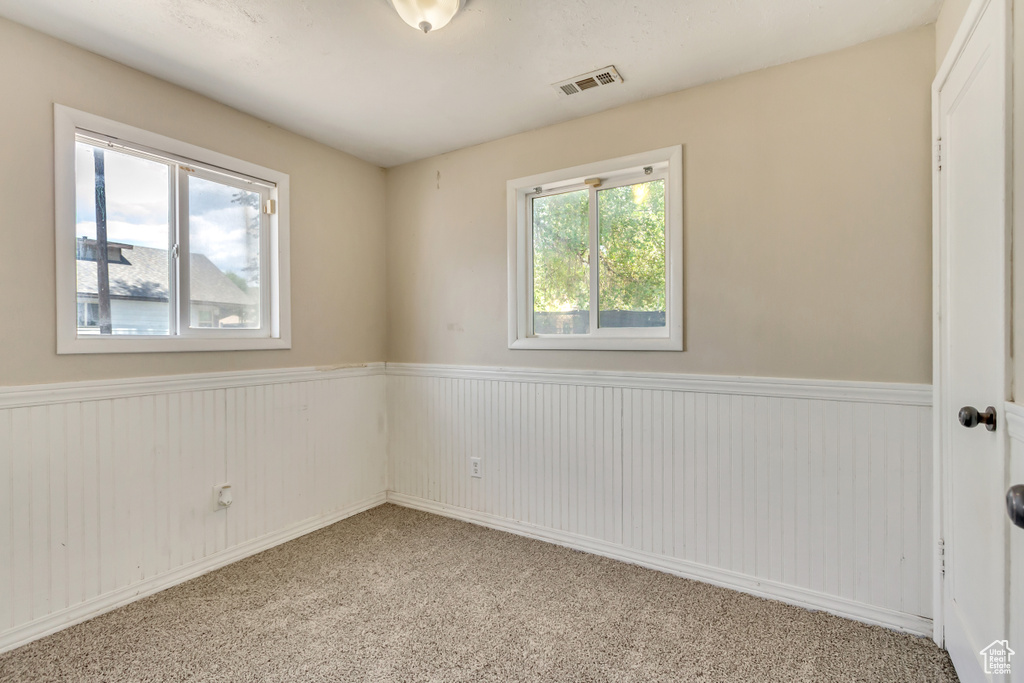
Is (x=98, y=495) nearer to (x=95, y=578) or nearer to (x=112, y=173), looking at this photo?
(x=95, y=578)

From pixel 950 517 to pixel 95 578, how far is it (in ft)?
10.9

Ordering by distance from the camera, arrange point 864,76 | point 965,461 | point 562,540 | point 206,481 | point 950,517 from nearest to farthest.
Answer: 1. point 965,461
2. point 950,517
3. point 864,76
4. point 206,481
5. point 562,540

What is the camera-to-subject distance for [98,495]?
201 cm

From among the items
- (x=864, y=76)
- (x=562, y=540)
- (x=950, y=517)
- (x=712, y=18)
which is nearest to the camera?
(x=950, y=517)

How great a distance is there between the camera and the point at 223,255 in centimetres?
258

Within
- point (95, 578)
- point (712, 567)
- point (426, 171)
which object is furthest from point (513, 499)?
point (426, 171)

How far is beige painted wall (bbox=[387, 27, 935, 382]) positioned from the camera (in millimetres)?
1862

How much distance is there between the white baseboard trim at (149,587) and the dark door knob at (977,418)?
3.07 meters

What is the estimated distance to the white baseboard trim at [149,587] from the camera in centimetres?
182

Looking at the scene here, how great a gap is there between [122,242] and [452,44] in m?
1.73

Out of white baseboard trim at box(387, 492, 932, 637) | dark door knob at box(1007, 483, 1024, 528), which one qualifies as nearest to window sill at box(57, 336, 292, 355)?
white baseboard trim at box(387, 492, 932, 637)

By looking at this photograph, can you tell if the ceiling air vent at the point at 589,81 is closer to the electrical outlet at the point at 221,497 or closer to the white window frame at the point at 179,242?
the white window frame at the point at 179,242

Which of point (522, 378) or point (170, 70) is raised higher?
point (170, 70)

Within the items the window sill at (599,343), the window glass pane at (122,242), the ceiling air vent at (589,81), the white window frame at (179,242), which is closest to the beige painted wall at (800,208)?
the window sill at (599,343)
